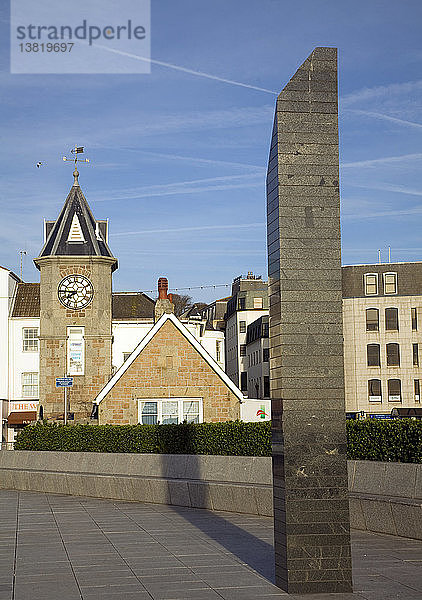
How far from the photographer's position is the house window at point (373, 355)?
75438 millimetres

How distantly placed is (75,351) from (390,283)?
131 ft

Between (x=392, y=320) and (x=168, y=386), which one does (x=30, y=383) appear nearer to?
(x=168, y=386)

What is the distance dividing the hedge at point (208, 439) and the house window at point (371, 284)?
55923 millimetres

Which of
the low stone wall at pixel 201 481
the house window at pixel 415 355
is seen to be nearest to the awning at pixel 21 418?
the low stone wall at pixel 201 481

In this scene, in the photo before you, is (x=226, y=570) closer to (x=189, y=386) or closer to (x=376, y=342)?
(x=189, y=386)

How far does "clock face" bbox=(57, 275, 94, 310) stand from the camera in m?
46.0

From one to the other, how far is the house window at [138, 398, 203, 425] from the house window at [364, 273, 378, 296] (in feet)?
139

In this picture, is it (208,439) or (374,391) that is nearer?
(208,439)

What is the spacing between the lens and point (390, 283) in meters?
77.2

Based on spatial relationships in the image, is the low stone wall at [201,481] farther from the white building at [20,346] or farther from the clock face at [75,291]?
the white building at [20,346]

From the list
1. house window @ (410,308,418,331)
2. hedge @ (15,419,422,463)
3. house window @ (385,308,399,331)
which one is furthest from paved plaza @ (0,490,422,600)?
house window @ (410,308,418,331)

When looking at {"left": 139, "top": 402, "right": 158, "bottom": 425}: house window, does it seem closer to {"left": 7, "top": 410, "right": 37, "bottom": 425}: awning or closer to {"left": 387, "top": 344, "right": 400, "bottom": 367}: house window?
{"left": 7, "top": 410, "right": 37, "bottom": 425}: awning

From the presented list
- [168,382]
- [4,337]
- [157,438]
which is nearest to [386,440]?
[157,438]

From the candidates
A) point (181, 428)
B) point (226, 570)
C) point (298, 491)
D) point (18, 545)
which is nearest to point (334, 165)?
point (298, 491)
